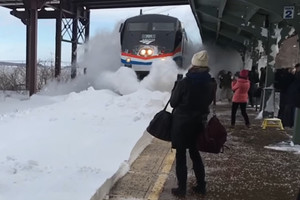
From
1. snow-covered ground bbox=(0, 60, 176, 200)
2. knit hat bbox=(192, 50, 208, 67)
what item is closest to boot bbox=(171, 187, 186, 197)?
snow-covered ground bbox=(0, 60, 176, 200)

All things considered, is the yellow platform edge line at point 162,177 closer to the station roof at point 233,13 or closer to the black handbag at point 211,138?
the black handbag at point 211,138

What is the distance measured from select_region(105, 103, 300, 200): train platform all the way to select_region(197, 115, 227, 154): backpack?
24.8 inches

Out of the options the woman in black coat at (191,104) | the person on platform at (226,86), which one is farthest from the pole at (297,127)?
the person on platform at (226,86)

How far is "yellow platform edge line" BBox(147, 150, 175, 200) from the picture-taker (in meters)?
4.77

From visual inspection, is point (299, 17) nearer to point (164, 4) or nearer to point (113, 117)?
point (113, 117)

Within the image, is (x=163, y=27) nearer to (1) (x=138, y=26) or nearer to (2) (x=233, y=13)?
(1) (x=138, y=26)

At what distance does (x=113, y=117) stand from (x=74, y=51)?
17.7 m

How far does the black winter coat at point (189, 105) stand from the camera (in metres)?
4.50

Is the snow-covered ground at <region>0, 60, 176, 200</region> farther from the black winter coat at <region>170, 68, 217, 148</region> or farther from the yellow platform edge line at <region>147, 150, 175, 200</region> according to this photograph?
the black winter coat at <region>170, 68, 217, 148</region>

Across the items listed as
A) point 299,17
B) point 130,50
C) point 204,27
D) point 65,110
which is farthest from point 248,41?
point 65,110

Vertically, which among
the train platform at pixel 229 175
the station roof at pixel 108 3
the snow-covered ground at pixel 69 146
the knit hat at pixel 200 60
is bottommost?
the train platform at pixel 229 175

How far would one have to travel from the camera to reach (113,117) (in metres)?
9.18

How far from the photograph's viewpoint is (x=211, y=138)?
15.1 ft

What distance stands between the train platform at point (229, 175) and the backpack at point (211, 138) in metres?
0.63
